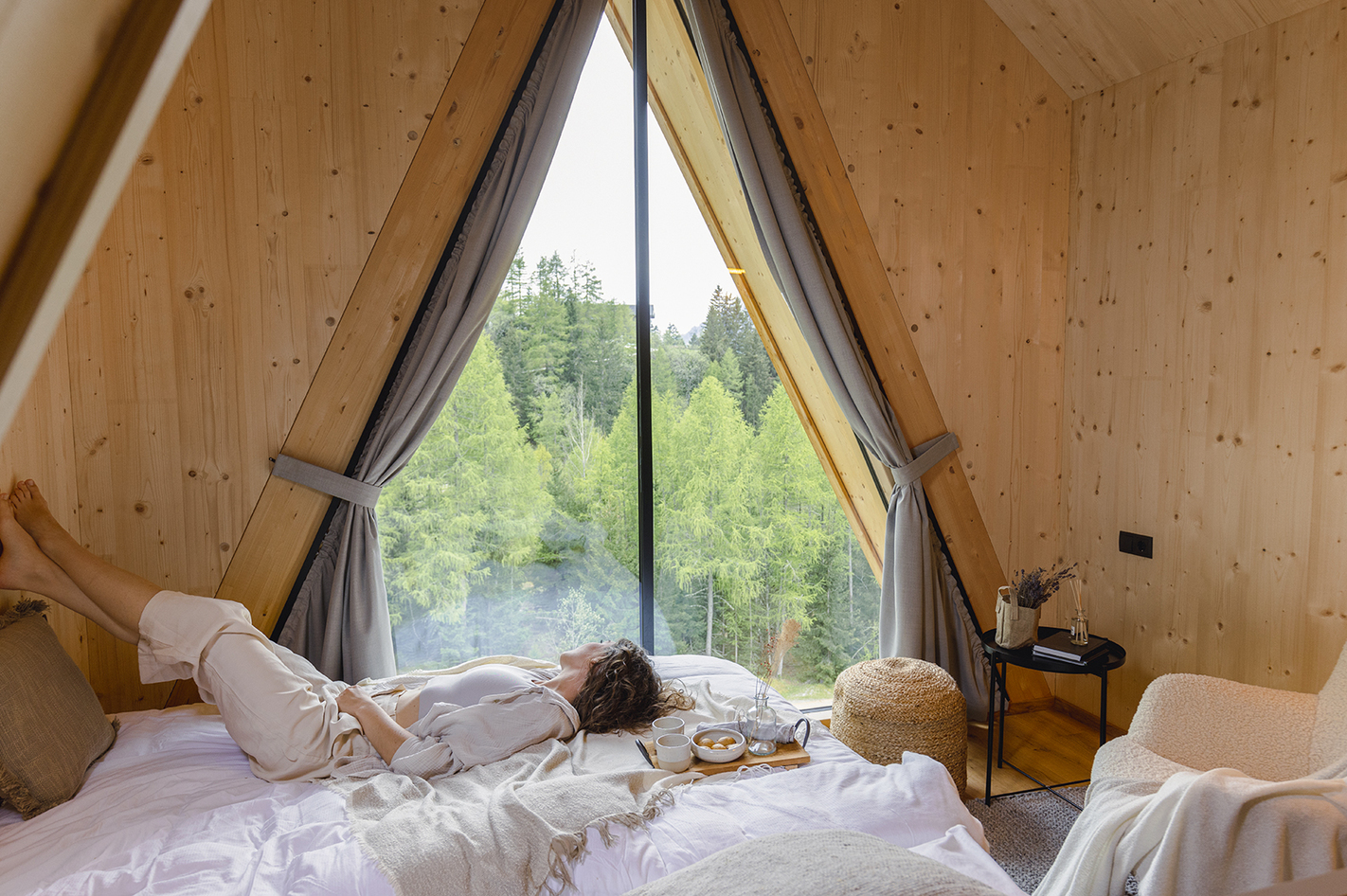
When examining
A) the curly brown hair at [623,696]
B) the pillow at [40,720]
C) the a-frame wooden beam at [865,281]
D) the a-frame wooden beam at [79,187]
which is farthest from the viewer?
the a-frame wooden beam at [865,281]

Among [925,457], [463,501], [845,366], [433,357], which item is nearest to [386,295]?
[433,357]

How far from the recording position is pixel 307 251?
2627 mm

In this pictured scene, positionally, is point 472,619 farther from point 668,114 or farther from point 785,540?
point 668,114

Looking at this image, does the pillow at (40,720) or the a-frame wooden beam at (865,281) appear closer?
the pillow at (40,720)

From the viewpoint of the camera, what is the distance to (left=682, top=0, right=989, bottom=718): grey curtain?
9.49ft

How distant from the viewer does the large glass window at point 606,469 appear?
2.88 m

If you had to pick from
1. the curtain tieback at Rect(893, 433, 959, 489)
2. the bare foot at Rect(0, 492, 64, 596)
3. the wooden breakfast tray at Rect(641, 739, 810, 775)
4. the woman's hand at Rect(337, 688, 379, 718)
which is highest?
the curtain tieback at Rect(893, 433, 959, 489)

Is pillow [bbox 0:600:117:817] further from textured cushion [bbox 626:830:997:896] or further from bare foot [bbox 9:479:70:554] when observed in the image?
textured cushion [bbox 626:830:997:896]

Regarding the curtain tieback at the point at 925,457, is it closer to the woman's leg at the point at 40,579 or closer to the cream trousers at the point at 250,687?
the cream trousers at the point at 250,687

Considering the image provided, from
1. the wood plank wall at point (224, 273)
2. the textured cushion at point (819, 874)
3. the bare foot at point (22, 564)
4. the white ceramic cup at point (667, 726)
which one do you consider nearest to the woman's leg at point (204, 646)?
the bare foot at point (22, 564)

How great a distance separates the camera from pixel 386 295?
105 inches

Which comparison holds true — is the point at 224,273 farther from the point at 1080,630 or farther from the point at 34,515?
the point at 1080,630

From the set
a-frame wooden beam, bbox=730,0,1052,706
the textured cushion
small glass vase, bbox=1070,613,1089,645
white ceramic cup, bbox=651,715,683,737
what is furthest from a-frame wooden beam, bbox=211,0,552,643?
small glass vase, bbox=1070,613,1089,645

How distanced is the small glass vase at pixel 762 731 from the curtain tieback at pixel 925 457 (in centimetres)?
129
